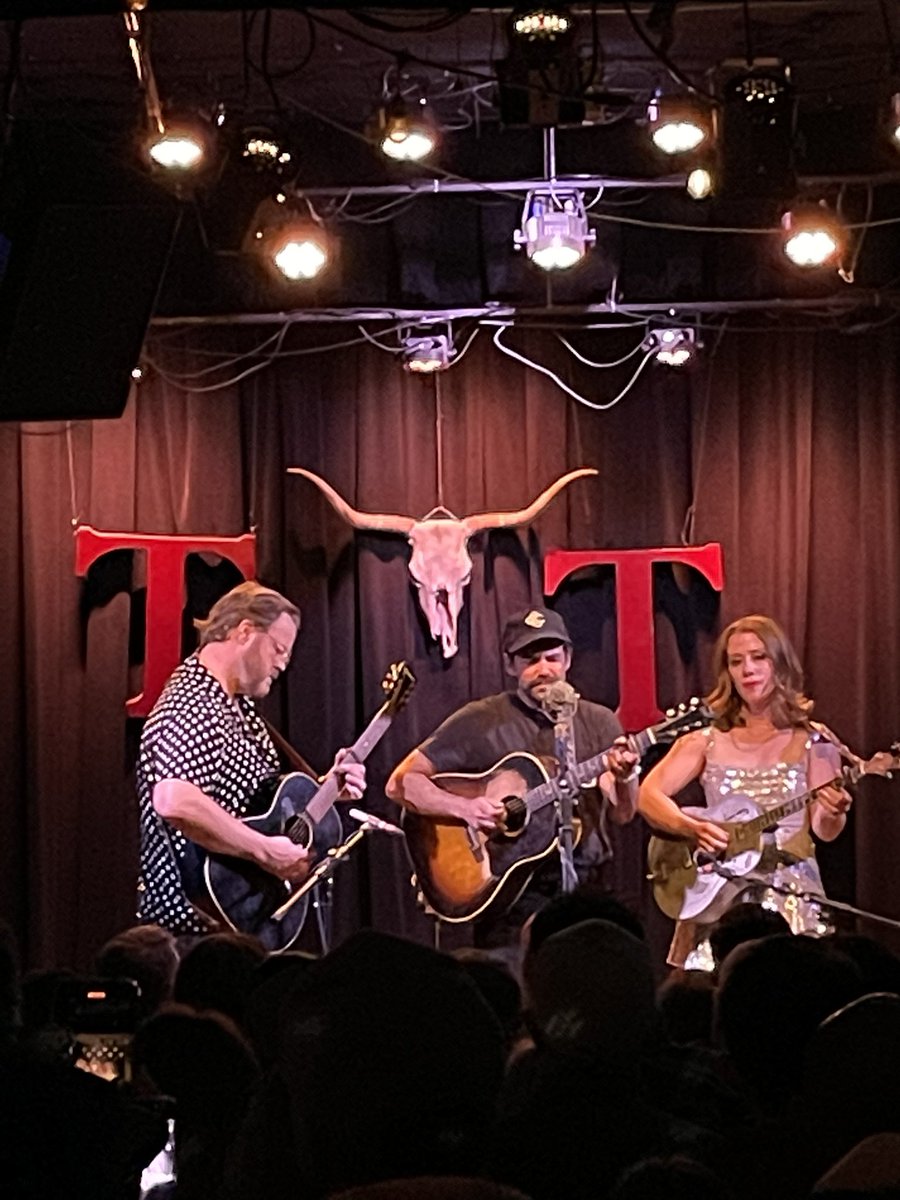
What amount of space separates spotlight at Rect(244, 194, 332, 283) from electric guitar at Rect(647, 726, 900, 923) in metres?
2.28

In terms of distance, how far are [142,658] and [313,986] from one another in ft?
18.2

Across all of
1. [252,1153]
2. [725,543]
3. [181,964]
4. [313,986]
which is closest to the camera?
[313,986]

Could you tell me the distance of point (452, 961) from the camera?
5.97 ft

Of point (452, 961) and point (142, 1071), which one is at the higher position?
point (452, 961)

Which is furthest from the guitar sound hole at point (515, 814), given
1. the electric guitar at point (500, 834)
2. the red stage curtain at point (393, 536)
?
the red stage curtain at point (393, 536)

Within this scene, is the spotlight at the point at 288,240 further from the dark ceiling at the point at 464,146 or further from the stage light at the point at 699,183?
the stage light at the point at 699,183

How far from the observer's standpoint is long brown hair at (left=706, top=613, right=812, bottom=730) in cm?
595

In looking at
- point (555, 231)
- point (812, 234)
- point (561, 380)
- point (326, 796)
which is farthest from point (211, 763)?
point (812, 234)

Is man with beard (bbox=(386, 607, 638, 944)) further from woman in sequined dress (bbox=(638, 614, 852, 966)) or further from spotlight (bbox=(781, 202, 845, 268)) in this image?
spotlight (bbox=(781, 202, 845, 268))

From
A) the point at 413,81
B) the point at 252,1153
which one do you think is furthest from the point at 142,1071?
the point at 413,81

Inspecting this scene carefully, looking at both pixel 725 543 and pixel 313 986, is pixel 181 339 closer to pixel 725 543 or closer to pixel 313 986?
→ pixel 725 543

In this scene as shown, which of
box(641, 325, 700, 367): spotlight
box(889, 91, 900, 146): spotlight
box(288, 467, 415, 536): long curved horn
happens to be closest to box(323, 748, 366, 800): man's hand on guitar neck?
box(288, 467, 415, 536): long curved horn

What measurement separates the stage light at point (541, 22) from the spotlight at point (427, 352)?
2148 mm

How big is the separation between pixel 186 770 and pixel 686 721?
5.48ft
